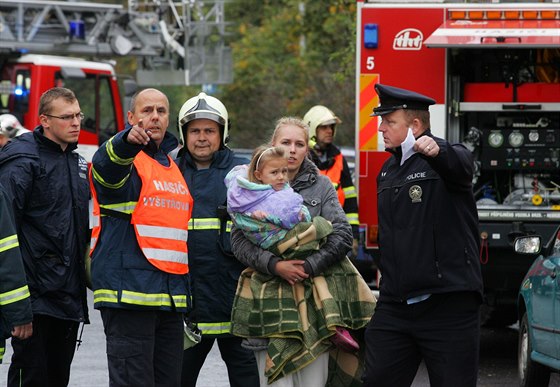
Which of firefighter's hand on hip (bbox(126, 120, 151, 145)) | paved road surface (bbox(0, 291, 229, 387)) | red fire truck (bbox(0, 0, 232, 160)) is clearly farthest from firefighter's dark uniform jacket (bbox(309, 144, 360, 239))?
red fire truck (bbox(0, 0, 232, 160))

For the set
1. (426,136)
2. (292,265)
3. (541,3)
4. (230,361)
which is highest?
(541,3)

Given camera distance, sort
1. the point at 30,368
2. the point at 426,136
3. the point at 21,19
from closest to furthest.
A: the point at 426,136, the point at 30,368, the point at 21,19

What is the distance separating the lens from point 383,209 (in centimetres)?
621

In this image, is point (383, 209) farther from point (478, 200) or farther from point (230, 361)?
point (478, 200)

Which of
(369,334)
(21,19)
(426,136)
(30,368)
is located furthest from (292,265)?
(21,19)

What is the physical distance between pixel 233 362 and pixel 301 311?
85cm

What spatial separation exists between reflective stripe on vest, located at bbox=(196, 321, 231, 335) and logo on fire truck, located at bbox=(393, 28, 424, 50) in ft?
12.6

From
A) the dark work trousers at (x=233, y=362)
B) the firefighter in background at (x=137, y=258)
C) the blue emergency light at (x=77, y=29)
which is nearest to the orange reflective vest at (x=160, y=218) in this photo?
the firefighter in background at (x=137, y=258)

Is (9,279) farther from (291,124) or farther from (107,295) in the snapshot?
(291,124)

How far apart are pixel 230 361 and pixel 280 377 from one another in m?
0.77

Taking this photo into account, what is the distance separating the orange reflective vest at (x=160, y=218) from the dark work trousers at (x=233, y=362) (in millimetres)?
721

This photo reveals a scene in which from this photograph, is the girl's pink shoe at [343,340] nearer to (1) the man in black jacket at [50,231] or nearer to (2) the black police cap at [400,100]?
(2) the black police cap at [400,100]

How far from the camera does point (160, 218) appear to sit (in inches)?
246

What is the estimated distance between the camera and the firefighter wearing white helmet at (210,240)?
22.4ft
